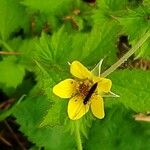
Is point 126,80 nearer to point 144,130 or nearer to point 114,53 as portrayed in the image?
point 114,53

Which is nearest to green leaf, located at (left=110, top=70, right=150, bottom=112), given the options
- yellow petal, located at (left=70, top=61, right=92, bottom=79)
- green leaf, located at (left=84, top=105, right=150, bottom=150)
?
yellow petal, located at (left=70, top=61, right=92, bottom=79)

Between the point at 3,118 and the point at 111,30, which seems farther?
the point at 3,118

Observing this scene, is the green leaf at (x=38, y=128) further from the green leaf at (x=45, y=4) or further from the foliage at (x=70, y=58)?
the green leaf at (x=45, y=4)

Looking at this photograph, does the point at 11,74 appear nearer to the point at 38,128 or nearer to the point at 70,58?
the point at 38,128

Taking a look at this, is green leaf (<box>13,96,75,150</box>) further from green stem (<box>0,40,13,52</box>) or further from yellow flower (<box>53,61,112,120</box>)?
yellow flower (<box>53,61,112,120</box>)

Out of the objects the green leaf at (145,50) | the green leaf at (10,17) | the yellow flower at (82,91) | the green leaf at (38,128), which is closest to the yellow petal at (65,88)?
the yellow flower at (82,91)

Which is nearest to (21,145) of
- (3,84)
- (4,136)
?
(4,136)
